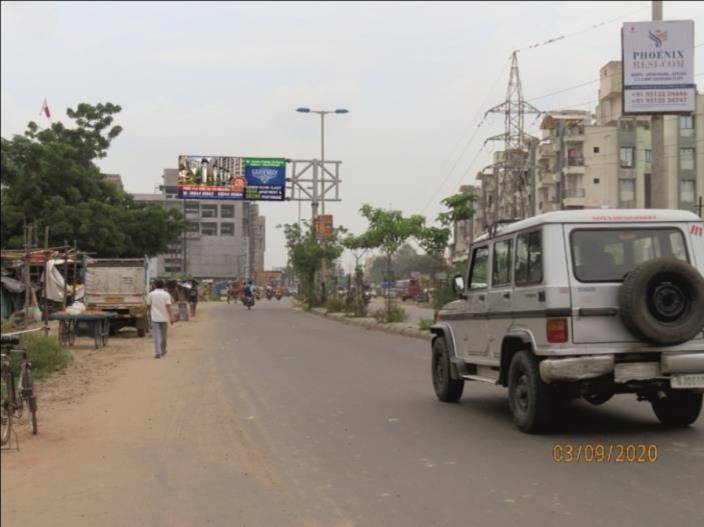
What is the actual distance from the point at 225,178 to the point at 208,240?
219 ft

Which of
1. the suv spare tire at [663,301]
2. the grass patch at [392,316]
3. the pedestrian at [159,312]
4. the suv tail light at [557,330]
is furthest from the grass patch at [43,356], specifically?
the grass patch at [392,316]

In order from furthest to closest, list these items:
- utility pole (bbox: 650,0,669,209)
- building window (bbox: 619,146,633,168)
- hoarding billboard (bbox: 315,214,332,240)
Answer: building window (bbox: 619,146,633,168) < hoarding billboard (bbox: 315,214,332,240) < utility pole (bbox: 650,0,669,209)

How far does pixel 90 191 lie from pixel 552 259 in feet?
116

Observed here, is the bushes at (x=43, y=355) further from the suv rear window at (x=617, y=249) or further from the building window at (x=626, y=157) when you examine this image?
the building window at (x=626, y=157)

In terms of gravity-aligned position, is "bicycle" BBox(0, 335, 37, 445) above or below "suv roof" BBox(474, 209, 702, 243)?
below

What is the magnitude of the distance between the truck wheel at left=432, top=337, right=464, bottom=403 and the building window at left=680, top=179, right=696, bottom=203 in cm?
5971

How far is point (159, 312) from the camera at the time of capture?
56.8ft

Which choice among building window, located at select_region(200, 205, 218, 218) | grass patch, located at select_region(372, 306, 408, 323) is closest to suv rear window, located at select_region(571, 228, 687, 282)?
grass patch, located at select_region(372, 306, 408, 323)

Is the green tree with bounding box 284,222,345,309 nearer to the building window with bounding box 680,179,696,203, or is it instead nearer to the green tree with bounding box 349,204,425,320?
the green tree with bounding box 349,204,425,320

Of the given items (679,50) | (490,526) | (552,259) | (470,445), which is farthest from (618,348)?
(679,50)

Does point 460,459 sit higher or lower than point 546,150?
lower

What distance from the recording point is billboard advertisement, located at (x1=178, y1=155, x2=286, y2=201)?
3944 centimetres
